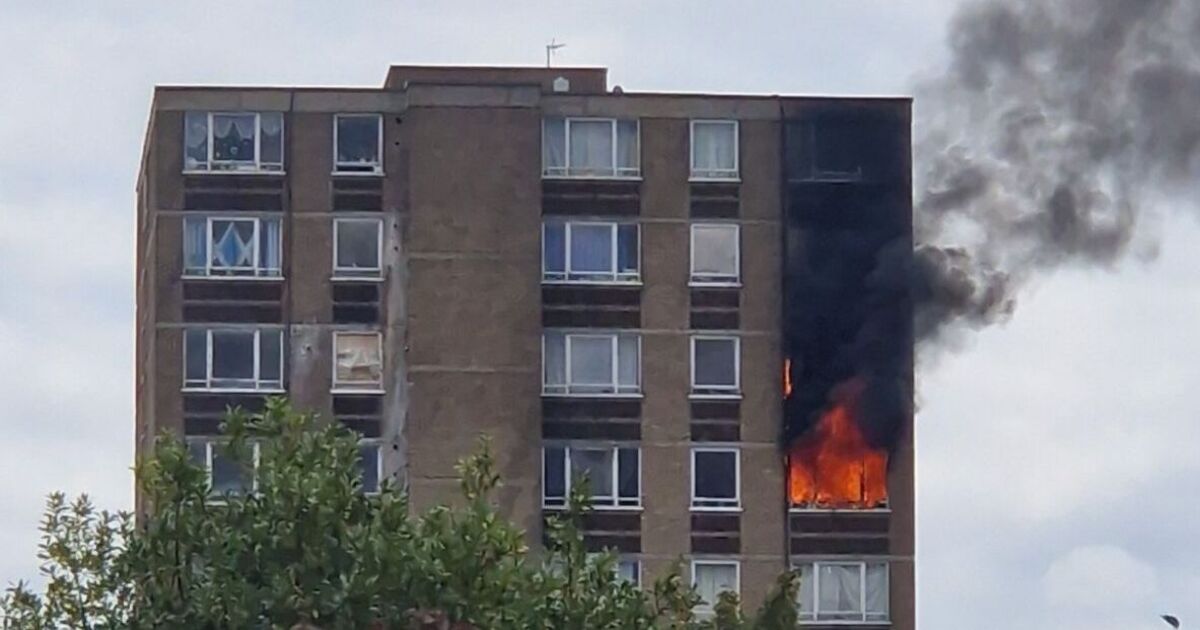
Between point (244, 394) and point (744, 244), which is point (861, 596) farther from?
point (244, 394)

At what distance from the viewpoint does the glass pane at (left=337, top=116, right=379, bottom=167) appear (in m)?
88.3

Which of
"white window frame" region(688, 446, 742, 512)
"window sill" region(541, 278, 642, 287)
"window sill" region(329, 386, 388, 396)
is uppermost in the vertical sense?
"window sill" region(541, 278, 642, 287)

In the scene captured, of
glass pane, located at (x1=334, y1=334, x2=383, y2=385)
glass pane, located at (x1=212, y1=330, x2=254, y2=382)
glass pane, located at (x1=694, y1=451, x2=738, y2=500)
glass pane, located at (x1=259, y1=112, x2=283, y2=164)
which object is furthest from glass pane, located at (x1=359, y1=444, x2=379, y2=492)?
glass pane, located at (x1=694, y1=451, x2=738, y2=500)

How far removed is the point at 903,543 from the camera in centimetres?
8831

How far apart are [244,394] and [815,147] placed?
14889mm

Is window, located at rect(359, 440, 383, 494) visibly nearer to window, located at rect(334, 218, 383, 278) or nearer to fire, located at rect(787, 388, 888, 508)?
window, located at rect(334, 218, 383, 278)

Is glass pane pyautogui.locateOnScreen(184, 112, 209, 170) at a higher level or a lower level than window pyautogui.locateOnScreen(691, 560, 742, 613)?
higher

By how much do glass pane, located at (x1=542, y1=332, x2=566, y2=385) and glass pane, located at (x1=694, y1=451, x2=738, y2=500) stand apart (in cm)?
375

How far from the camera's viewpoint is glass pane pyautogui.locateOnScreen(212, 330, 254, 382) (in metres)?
87.5

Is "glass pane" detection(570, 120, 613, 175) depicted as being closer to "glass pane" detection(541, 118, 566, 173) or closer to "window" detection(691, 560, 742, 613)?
"glass pane" detection(541, 118, 566, 173)

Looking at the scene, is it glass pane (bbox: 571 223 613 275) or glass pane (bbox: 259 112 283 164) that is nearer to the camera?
glass pane (bbox: 259 112 283 164)

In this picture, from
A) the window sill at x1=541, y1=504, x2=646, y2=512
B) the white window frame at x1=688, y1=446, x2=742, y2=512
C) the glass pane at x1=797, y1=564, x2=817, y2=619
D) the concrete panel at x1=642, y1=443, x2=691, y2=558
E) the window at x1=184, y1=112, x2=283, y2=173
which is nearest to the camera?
the window sill at x1=541, y1=504, x2=646, y2=512

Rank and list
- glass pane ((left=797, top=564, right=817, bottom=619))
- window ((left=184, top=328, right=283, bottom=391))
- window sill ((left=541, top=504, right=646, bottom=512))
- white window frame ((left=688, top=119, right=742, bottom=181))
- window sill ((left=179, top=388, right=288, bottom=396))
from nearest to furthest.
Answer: window sill ((left=541, top=504, right=646, bottom=512)) → glass pane ((left=797, top=564, right=817, bottom=619)) → window sill ((left=179, top=388, right=288, bottom=396)) → window ((left=184, top=328, right=283, bottom=391)) → white window frame ((left=688, top=119, right=742, bottom=181))

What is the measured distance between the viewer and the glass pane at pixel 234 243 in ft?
289
